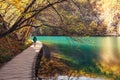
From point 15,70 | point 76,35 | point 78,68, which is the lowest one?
point 78,68

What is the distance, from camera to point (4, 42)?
81.9 feet

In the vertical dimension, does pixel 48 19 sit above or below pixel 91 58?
above

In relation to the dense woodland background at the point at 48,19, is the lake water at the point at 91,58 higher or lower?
lower

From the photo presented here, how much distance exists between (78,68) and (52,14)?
4.97 m

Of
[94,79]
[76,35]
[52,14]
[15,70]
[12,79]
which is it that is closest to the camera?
[76,35]

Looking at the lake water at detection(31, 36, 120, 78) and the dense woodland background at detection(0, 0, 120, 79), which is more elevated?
the dense woodland background at detection(0, 0, 120, 79)

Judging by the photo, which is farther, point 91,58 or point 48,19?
point 91,58

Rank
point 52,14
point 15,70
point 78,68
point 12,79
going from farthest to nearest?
point 78,68 < point 52,14 < point 15,70 < point 12,79

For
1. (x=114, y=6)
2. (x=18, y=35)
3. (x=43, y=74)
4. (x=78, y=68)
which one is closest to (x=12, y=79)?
(x=43, y=74)

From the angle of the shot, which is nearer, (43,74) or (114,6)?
(43,74)

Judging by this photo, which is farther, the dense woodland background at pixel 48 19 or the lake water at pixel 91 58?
the lake water at pixel 91 58

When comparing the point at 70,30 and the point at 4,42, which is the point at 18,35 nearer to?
the point at 4,42

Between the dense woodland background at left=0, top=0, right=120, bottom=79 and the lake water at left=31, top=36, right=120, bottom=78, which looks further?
the lake water at left=31, top=36, right=120, bottom=78

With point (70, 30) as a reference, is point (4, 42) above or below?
below
